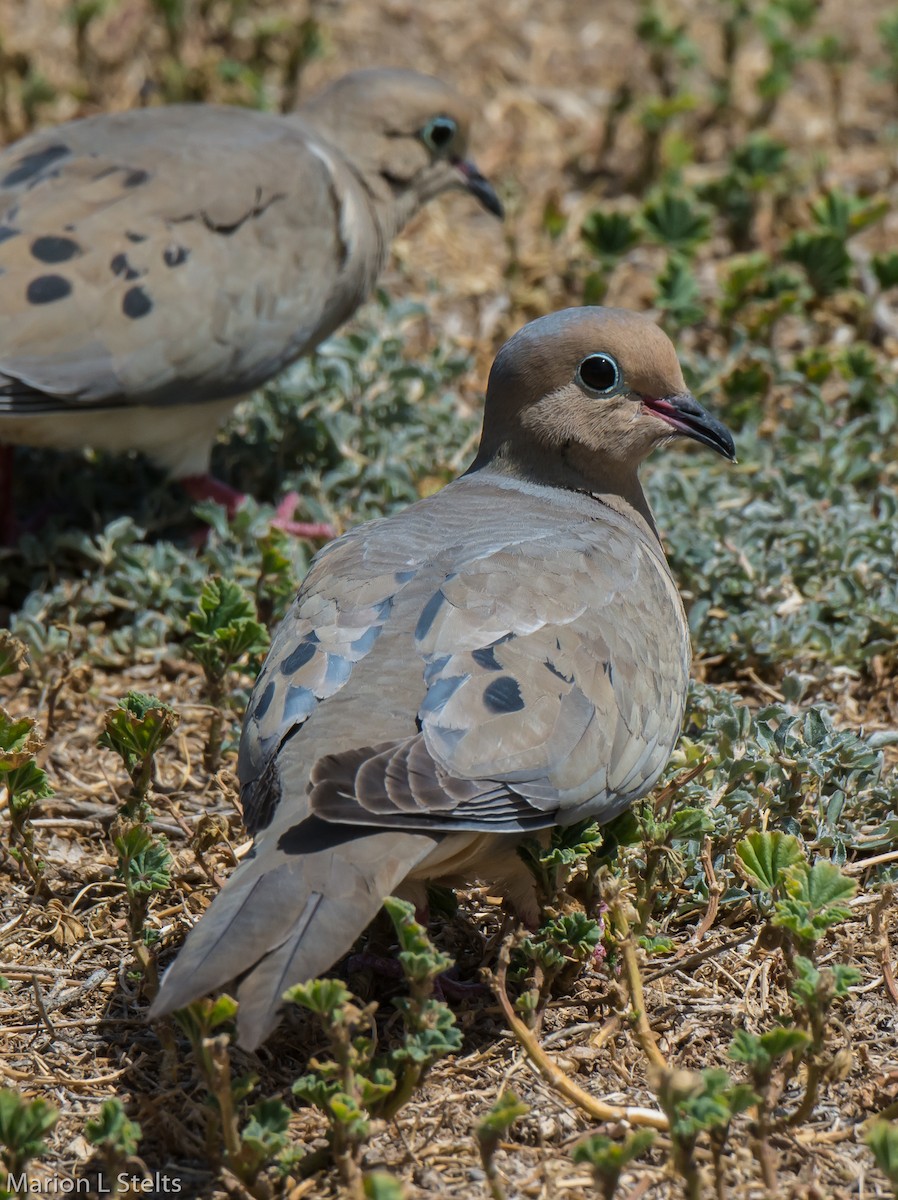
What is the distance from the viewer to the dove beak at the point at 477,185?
578 centimetres

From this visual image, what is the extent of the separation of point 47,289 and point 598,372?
1681mm

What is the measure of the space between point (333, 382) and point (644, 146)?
2156mm

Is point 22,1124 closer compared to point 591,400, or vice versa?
point 22,1124

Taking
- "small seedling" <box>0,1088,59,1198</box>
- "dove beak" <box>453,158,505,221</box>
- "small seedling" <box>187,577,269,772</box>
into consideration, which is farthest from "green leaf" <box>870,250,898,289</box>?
"small seedling" <box>0,1088,59,1198</box>

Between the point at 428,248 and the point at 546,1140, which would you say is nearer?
the point at 546,1140

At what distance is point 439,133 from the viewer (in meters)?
5.67

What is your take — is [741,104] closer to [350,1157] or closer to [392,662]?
[392,662]

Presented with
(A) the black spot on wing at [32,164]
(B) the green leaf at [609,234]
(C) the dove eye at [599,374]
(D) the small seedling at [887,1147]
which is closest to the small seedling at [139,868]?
(D) the small seedling at [887,1147]

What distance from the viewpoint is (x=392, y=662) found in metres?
3.07

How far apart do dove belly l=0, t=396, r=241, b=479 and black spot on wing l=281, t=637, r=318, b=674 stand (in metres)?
1.68

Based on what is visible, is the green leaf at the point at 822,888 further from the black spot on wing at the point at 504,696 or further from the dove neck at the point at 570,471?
the dove neck at the point at 570,471

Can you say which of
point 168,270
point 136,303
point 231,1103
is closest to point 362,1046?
point 231,1103

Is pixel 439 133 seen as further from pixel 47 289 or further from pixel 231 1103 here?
pixel 231 1103

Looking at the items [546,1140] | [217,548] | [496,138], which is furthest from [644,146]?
[546,1140]
